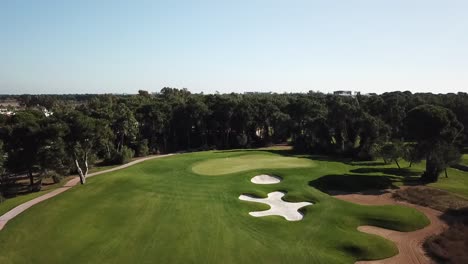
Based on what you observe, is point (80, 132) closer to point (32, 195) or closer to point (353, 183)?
point (32, 195)

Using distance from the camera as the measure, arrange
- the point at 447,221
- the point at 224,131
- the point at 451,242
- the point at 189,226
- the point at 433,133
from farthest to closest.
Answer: the point at 224,131 → the point at 433,133 → the point at 447,221 → the point at 189,226 → the point at 451,242

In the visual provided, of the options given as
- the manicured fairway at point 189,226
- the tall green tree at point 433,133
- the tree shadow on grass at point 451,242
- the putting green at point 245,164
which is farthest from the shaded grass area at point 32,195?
the tall green tree at point 433,133

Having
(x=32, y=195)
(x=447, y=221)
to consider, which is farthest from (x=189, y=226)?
(x=447, y=221)

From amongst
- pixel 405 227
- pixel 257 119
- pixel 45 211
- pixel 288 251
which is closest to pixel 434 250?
pixel 405 227

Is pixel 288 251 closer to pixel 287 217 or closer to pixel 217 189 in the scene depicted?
pixel 287 217

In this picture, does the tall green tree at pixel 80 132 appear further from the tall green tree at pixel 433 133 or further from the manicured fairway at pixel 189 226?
the tall green tree at pixel 433 133
